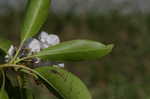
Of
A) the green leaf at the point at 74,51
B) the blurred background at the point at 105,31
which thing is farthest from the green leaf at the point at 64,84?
the blurred background at the point at 105,31

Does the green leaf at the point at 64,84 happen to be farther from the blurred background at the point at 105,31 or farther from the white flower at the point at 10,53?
the blurred background at the point at 105,31

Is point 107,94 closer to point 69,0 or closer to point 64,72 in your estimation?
point 69,0

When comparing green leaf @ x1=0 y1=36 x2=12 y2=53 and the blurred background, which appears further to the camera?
the blurred background

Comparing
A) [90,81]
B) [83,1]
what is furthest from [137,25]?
[90,81]

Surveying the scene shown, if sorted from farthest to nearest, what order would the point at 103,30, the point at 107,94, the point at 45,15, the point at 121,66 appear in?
the point at 103,30
the point at 121,66
the point at 107,94
the point at 45,15

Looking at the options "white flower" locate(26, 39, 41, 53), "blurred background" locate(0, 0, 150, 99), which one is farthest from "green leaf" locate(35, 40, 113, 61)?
"blurred background" locate(0, 0, 150, 99)

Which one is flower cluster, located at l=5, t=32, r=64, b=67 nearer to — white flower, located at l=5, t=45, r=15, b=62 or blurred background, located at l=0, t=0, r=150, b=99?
white flower, located at l=5, t=45, r=15, b=62
